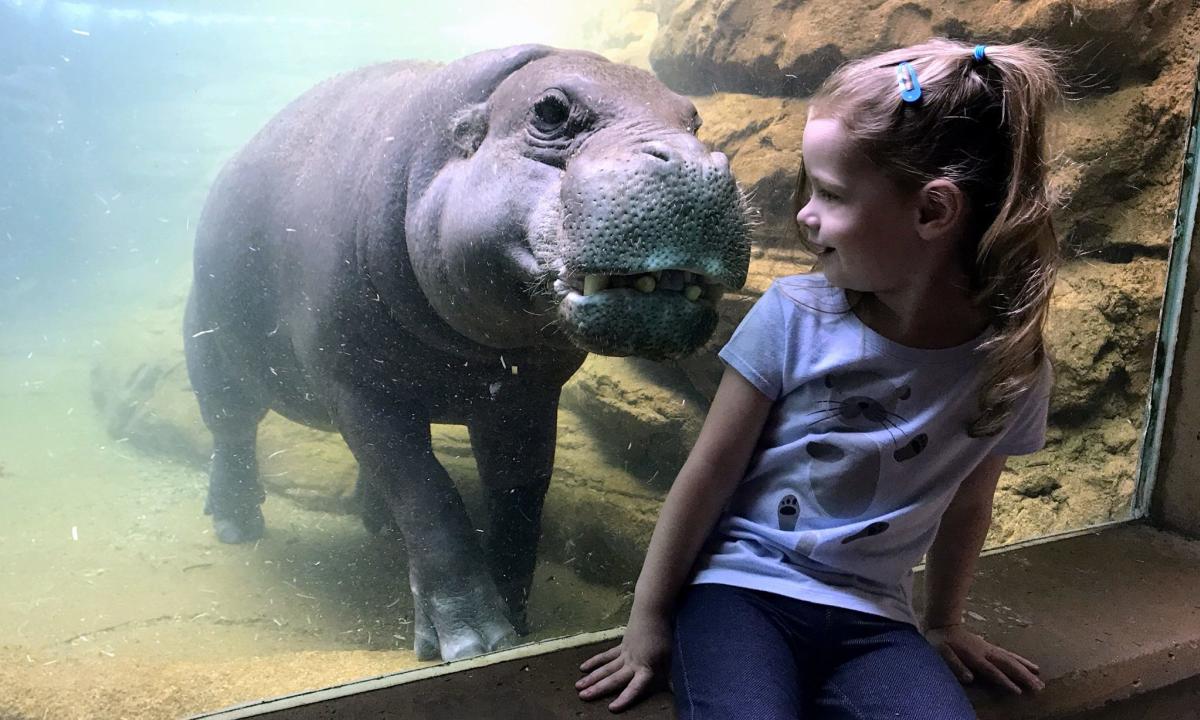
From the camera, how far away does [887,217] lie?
1.38 meters

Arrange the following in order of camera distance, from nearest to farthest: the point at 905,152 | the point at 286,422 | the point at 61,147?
the point at 905,152
the point at 286,422
the point at 61,147

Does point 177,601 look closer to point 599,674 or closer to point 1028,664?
point 599,674

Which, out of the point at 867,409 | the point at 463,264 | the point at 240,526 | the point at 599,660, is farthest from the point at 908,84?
the point at 240,526

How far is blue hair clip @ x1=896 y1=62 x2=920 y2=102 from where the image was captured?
129 centimetres

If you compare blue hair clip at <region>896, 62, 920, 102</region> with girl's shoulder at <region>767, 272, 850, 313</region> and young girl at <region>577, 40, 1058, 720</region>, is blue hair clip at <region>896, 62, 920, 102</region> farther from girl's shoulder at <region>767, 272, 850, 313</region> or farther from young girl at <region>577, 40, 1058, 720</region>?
girl's shoulder at <region>767, 272, 850, 313</region>

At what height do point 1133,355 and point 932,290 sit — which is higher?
point 932,290

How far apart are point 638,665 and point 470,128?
5.31 ft

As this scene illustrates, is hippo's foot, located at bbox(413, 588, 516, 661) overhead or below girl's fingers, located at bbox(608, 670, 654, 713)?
below

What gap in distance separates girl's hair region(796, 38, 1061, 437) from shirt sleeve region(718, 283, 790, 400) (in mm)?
323

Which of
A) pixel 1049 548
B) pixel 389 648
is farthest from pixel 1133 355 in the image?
pixel 389 648

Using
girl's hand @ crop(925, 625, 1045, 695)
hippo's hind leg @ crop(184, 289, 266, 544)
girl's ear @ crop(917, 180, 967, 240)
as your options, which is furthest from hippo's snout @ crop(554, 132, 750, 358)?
hippo's hind leg @ crop(184, 289, 266, 544)

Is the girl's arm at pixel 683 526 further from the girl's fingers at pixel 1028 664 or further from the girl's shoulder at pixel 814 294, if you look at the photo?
the girl's fingers at pixel 1028 664

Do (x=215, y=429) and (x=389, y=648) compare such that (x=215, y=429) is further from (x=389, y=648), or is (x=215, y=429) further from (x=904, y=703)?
(x=904, y=703)

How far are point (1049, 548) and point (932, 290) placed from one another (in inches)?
51.5
